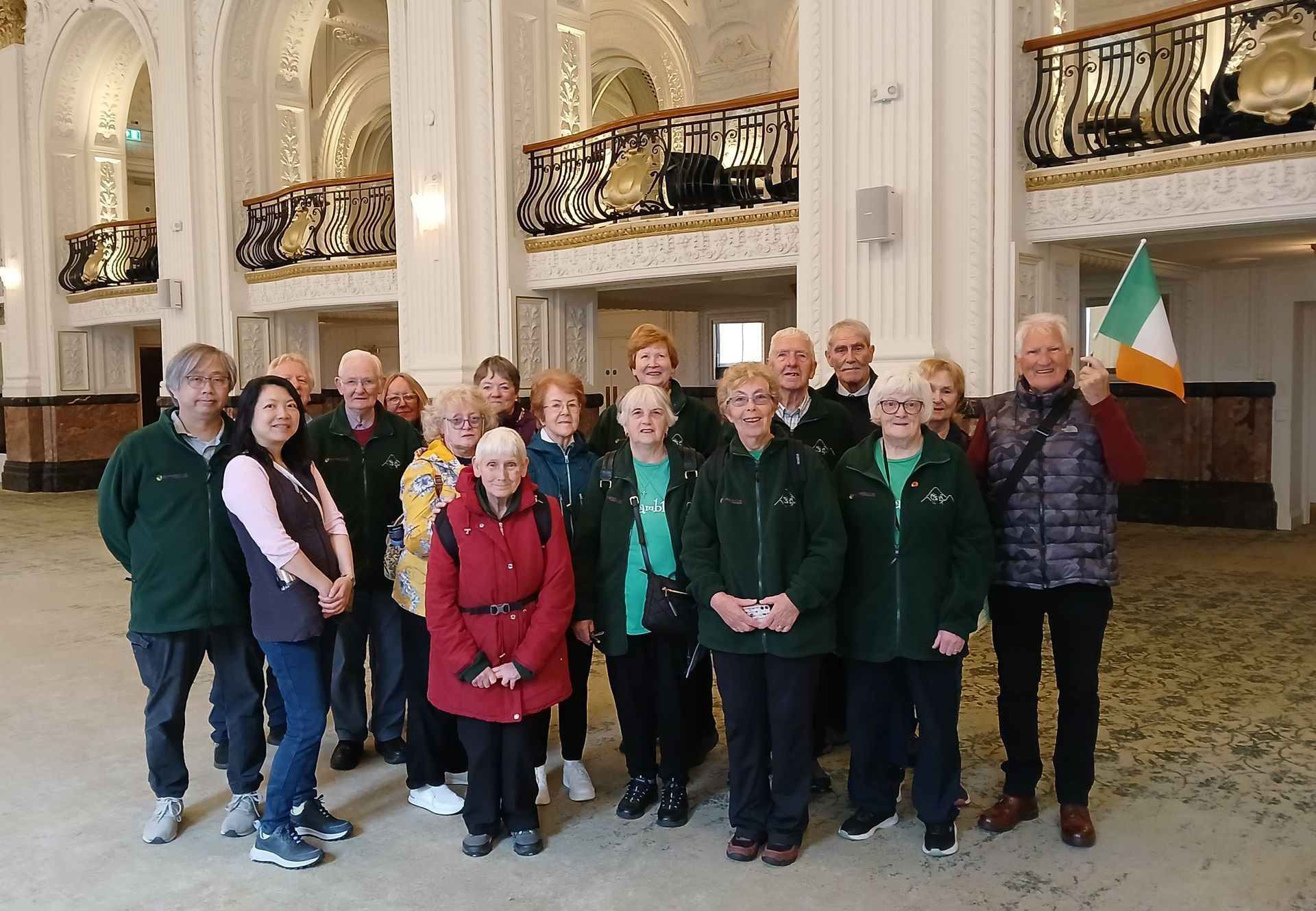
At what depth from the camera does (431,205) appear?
32.8 feet

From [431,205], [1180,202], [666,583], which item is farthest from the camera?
[431,205]

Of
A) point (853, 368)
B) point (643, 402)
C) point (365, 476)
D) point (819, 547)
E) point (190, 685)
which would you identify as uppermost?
point (853, 368)

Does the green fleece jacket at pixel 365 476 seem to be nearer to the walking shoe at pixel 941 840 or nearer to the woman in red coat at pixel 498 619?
the woman in red coat at pixel 498 619

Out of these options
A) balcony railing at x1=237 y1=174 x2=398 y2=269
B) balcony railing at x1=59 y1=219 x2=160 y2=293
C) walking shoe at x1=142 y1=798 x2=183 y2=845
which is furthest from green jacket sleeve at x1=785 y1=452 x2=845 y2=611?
balcony railing at x1=59 y1=219 x2=160 y2=293

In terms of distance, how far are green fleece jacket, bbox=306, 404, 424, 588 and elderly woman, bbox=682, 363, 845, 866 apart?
1.34 m

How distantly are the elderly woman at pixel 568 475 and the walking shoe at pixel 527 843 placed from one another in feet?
0.80

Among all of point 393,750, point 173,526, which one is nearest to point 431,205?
point 393,750

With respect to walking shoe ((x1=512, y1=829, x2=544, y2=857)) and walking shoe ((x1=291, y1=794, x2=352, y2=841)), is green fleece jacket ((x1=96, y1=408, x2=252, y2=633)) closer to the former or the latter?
walking shoe ((x1=291, y1=794, x2=352, y2=841))

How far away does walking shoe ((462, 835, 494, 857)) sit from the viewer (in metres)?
3.42

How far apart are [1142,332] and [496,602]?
2.19 meters

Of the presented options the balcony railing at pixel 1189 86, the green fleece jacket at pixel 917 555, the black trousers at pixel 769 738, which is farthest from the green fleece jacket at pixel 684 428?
the balcony railing at pixel 1189 86

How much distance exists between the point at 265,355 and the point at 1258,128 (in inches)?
414

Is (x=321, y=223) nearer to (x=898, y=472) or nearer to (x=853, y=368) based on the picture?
(x=853, y=368)

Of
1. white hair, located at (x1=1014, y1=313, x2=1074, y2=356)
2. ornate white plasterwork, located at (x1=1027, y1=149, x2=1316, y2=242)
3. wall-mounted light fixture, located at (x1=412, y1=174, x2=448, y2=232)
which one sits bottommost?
white hair, located at (x1=1014, y1=313, x2=1074, y2=356)
